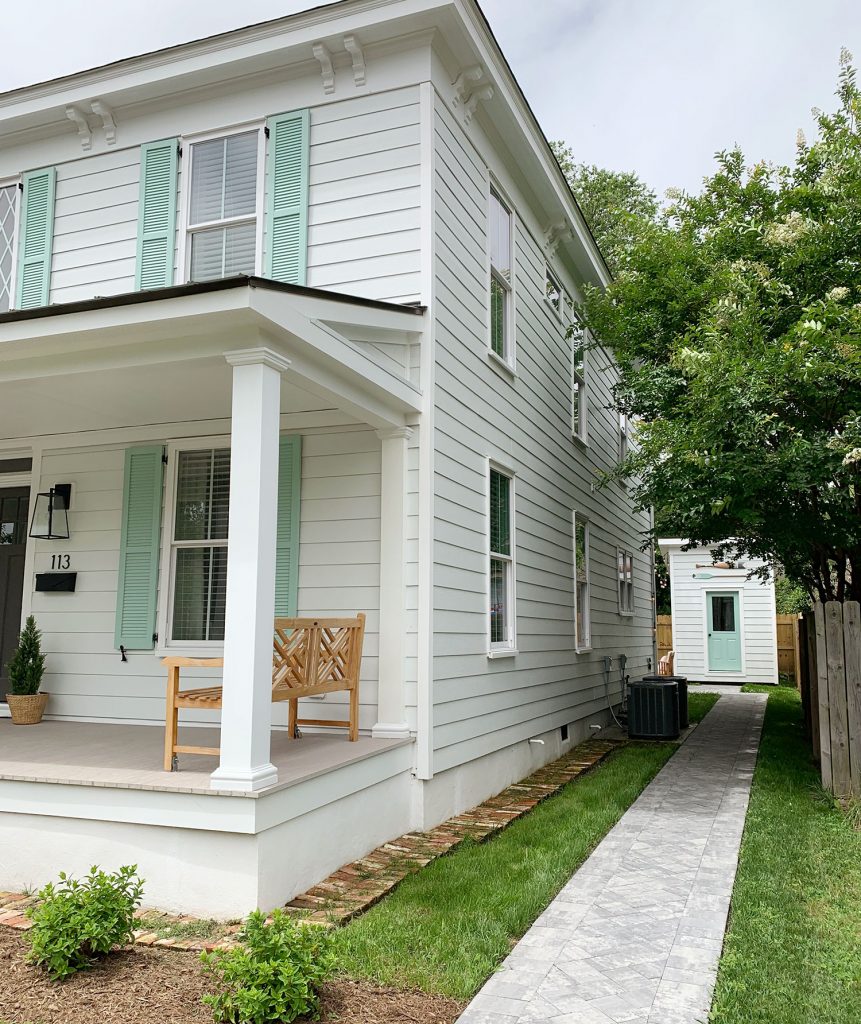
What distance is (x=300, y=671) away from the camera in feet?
16.3

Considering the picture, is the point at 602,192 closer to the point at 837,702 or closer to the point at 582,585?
the point at 582,585

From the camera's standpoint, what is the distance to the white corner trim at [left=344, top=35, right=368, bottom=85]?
20.4ft

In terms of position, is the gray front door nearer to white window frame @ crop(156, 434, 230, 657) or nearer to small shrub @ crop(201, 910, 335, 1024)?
white window frame @ crop(156, 434, 230, 657)

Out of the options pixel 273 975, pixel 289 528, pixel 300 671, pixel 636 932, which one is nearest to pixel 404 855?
pixel 300 671

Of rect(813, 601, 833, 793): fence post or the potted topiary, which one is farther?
rect(813, 601, 833, 793): fence post

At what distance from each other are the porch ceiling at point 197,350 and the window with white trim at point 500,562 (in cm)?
185

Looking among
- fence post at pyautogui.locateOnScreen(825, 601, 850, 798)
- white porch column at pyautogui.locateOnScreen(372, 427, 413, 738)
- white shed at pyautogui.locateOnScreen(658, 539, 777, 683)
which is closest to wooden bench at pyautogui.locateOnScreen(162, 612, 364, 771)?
white porch column at pyautogui.locateOnScreen(372, 427, 413, 738)

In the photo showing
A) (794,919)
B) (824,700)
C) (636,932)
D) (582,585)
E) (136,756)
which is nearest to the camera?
(636,932)

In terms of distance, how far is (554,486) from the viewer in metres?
9.53

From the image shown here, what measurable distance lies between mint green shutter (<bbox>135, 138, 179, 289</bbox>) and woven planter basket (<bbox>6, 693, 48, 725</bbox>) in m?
3.32

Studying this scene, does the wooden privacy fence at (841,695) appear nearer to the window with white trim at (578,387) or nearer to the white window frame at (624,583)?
the window with white trim at (578,387)

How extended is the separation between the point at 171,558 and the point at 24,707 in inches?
61.8

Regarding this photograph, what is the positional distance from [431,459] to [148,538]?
2.36 metres

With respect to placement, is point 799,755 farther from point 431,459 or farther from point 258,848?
point 258,848
